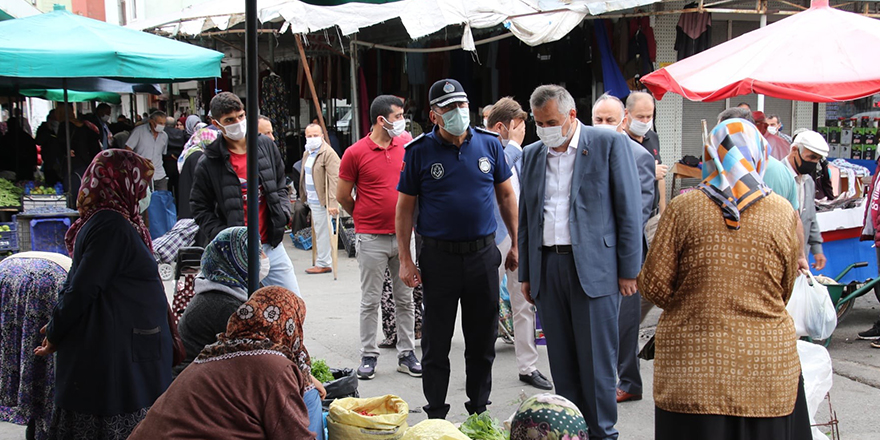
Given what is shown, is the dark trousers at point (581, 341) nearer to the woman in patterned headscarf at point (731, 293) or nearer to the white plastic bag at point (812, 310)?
the woman in patterned headscarf at point (731, 293)

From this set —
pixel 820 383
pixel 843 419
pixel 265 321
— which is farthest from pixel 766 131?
pixel 265 321

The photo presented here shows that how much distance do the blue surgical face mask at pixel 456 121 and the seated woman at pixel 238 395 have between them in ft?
6.63

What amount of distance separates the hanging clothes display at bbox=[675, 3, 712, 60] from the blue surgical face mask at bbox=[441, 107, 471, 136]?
8665 millimetres

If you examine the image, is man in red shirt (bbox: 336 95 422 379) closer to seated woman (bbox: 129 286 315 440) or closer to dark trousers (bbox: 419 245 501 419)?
dark trousers (bbox: 419 245 501 419)

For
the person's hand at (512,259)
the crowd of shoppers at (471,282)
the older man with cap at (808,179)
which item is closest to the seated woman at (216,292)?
the crowd of shoppers at (471,282)

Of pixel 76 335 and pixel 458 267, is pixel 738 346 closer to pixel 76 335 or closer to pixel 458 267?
pixel 458 267

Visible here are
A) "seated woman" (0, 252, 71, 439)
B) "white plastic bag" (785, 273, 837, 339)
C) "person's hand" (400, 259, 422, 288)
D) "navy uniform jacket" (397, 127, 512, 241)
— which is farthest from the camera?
"white plastic bag" (785, 273, 837, 339)

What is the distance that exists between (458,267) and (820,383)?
2112mm

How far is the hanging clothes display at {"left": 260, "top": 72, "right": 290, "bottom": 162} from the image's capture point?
47.4ft

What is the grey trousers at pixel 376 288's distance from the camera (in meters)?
5.93

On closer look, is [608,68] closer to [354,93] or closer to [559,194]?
[354,93]

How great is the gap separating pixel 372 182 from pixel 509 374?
1842mm

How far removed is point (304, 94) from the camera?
14.5 meters

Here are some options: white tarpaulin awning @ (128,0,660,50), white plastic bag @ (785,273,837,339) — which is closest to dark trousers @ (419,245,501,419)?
white plastic bag @ (785,273,837,339)
